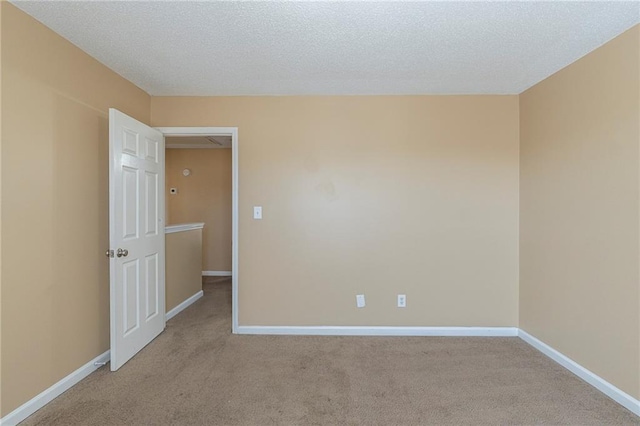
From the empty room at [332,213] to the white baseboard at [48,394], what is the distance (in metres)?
0.02

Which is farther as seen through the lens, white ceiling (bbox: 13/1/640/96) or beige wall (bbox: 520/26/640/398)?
beige wall (bbox: 520/26/640/398)

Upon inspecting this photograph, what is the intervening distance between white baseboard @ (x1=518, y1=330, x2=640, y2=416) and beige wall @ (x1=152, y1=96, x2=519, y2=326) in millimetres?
373

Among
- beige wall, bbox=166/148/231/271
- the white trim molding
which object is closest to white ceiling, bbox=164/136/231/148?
beige wall, bbox=166/148/231/271

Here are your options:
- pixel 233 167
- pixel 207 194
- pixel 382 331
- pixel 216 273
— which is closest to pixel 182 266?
pixel 233 167

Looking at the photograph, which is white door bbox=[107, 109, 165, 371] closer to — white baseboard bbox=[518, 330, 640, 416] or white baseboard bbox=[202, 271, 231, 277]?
white baseboard bbox=[202, 271, 231, 277]

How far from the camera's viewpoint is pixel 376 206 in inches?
122

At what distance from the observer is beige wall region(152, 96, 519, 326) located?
307 cm

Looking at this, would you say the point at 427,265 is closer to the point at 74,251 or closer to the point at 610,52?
the point at 610,52

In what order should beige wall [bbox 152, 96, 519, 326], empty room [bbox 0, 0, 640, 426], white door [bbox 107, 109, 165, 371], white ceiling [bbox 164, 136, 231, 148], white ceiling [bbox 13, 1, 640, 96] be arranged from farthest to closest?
white ceiling [bbox 164, 136, 231, 148] → beige wall [bbox 152, 96, 519, 326] → white door [bbox 107, 109, 165, 371] → empty room [bbox 0, 0, 640, 426] → white ceiling [bbox 13, 1, 640, 96]

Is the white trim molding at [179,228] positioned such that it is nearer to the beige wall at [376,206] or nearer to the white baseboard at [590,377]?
the beige wall at [376,206]

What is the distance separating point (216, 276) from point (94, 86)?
13.3ft

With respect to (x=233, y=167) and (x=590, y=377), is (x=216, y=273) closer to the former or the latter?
(x=233, y=167)

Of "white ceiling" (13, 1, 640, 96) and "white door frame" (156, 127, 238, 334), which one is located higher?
"white ceiling" (13, 1, 640, 96)

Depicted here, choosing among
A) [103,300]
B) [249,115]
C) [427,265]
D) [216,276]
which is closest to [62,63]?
[249,115]
